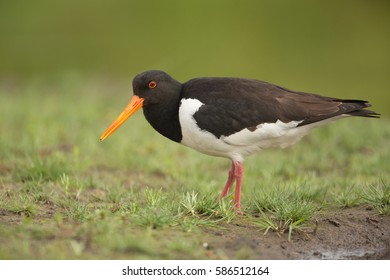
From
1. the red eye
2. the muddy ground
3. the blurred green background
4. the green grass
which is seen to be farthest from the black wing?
the blurred green background

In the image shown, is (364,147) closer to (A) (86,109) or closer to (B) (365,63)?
(A) (86,109)

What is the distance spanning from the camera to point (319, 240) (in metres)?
5.23

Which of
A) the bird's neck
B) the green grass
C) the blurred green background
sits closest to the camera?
the green grass

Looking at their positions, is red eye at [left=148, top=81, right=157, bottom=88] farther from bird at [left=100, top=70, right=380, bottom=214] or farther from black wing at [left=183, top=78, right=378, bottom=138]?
black wing at [left=183, top=78, right=378, bottom=138]

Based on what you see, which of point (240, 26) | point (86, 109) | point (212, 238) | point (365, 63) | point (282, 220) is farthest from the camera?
point (240, 26)

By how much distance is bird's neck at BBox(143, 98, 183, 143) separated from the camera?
19.4ft

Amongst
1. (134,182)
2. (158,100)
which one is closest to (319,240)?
(158,100)

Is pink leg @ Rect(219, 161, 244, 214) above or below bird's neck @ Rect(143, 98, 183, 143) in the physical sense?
below

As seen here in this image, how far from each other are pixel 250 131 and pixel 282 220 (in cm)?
94

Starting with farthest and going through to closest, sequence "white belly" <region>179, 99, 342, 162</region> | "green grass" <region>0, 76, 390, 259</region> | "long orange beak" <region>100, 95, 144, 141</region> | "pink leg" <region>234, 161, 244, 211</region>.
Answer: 1. "long orange beak" <region>100, 95, 144, 141</region>
2. "white belly" <region>179, 99, 342, 162</region>
3. "pink leg" <region>234, 161, 244, 211</region>
4. "green grass" <region>0, 76, 390, 259</region>

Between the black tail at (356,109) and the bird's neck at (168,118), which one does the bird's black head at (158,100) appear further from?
the black tail at (356,109)

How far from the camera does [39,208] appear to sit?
18.3 ft

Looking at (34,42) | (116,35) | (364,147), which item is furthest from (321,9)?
(364,147)

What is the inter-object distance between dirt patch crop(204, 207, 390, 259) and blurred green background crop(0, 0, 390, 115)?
7142 millimetres
